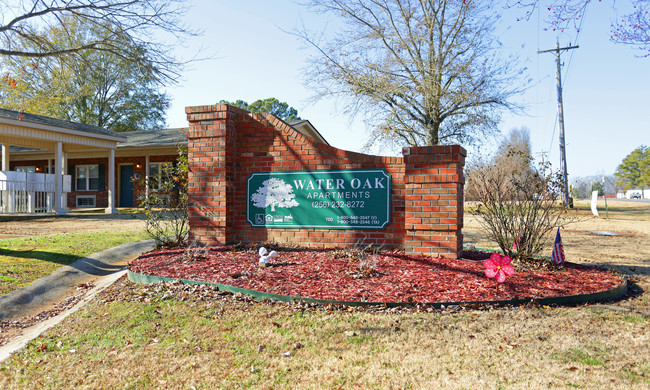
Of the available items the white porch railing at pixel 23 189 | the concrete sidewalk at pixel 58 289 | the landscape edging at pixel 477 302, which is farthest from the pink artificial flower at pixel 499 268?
the white porch railing at pixel 23 189

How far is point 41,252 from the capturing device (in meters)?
7.77

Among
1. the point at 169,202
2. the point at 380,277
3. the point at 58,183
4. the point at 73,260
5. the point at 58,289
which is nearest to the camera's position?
the point at 380,277

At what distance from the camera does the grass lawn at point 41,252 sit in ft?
20.8

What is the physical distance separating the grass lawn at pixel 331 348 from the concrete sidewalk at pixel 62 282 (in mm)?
1039

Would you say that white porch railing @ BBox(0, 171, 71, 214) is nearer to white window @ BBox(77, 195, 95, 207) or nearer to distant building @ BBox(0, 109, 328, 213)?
distant building @ BBox(0, 109, 328, 213)

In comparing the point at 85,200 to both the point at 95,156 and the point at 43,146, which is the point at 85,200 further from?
the point at 43,146

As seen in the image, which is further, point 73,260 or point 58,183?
point 58,183

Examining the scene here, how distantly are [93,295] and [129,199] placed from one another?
19985 millimetres

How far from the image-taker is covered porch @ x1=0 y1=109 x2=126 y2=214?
53.5 feet

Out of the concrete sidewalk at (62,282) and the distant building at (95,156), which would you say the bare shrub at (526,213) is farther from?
the distant building at (95,156)

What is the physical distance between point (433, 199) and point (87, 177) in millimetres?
23979

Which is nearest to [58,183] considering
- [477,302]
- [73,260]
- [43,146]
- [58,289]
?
[43,146]

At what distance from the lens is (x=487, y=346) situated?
11.9 feet

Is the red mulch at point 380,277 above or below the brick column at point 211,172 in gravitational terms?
below
